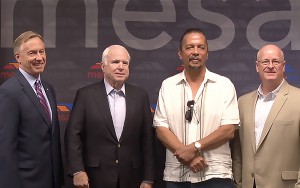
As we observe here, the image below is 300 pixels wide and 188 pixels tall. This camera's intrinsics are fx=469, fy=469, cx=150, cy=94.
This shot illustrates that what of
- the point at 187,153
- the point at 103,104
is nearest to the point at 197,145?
the point at 187,153

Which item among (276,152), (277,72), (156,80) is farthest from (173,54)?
(276,152)

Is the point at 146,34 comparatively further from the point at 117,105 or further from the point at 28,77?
the point at 28,77

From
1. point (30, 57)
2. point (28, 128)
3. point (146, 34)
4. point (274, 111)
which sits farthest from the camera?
point (146, 34)

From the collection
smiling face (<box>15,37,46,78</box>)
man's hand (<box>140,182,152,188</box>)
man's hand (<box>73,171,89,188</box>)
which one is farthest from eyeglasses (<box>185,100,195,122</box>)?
smiling face (<box>15,37,46,78</box>)

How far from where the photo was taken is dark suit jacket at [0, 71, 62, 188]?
10.3ft

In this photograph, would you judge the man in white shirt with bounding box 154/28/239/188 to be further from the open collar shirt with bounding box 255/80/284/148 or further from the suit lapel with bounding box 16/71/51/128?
the suit lapel with bounding box 16/71/51/128

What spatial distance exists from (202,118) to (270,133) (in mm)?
511

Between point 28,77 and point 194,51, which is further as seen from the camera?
point 194,51

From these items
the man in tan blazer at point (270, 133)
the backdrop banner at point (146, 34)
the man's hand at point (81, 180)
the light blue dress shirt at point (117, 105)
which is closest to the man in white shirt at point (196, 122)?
the man in tan blazer at point (270, 133)

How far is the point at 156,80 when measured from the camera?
4398mm

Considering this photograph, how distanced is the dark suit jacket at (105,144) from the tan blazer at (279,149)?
80 cm

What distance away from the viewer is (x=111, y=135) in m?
3.61

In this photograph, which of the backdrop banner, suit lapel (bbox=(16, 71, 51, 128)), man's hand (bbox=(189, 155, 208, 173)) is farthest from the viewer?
the backdrop banner

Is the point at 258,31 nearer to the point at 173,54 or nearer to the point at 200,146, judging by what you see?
the point at 173,54
